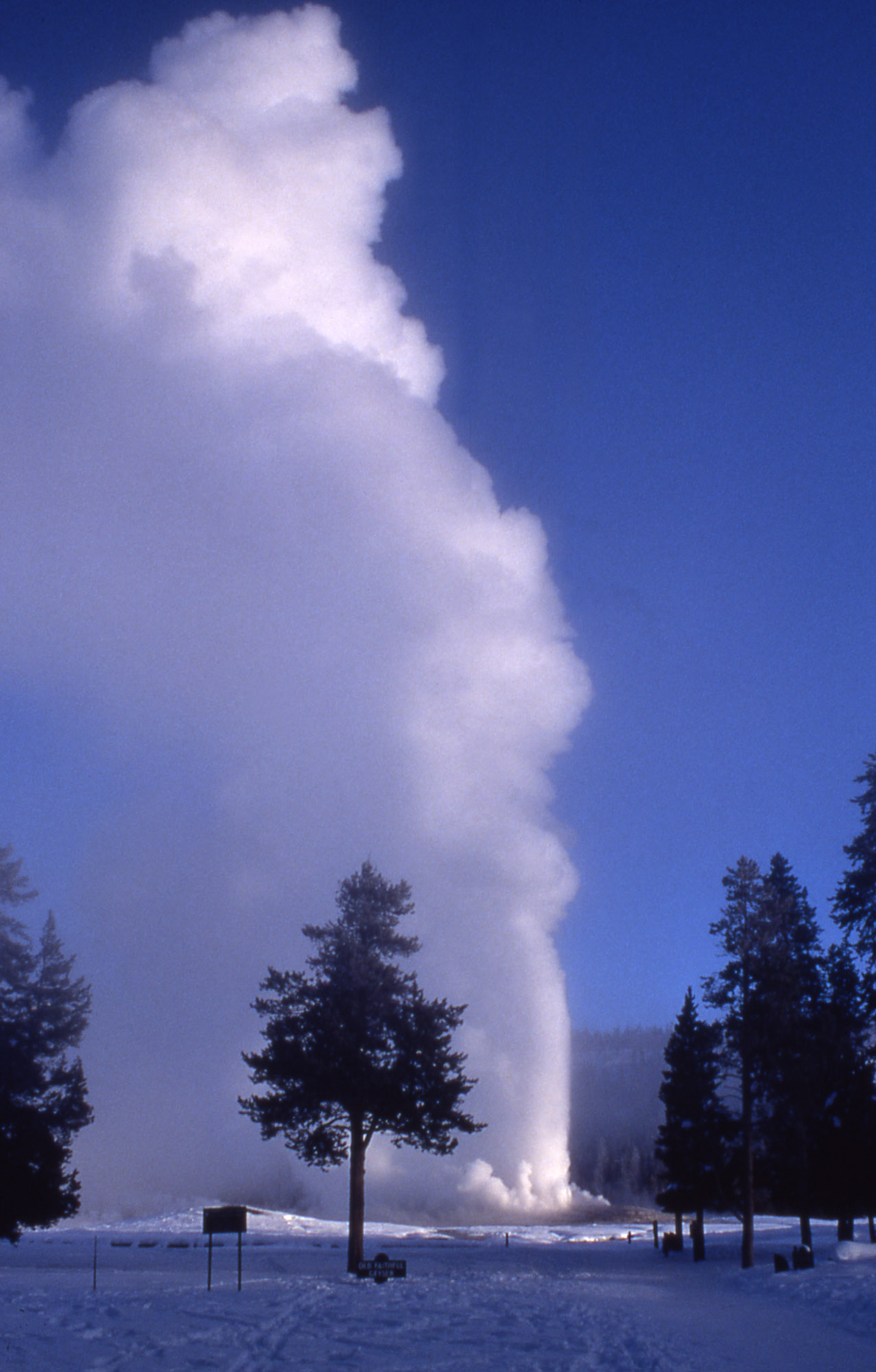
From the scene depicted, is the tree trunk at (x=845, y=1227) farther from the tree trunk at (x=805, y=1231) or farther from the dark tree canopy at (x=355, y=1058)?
the dark tree canopy at (x=355, y=1058)

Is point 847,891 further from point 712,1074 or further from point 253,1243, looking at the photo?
point 253,1243

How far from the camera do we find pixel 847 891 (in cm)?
3059

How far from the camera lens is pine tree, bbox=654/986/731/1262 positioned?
147 feet

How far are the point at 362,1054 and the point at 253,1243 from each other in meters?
30.7

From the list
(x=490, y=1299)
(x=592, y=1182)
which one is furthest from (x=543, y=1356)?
(x=592, y=1182)

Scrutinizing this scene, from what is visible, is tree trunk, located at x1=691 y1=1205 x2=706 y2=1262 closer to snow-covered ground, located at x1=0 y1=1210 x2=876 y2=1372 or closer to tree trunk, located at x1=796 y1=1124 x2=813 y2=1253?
snow-covered ground, located at x1=0 y1=1210 x2=876 y2=1372

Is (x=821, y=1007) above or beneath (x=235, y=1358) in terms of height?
above

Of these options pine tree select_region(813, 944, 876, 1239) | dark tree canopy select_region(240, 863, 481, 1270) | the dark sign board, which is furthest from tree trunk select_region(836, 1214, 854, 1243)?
the dark sign board

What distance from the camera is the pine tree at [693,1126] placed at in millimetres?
44781

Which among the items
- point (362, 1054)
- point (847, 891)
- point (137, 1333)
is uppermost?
point (847, 891)

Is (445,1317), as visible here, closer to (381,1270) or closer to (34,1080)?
(381,1270)

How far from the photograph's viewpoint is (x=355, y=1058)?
97.0 ft

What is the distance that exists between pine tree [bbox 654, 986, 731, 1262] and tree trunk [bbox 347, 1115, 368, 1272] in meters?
20.2

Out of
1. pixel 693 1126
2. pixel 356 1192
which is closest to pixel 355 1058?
pixel 356 1192
